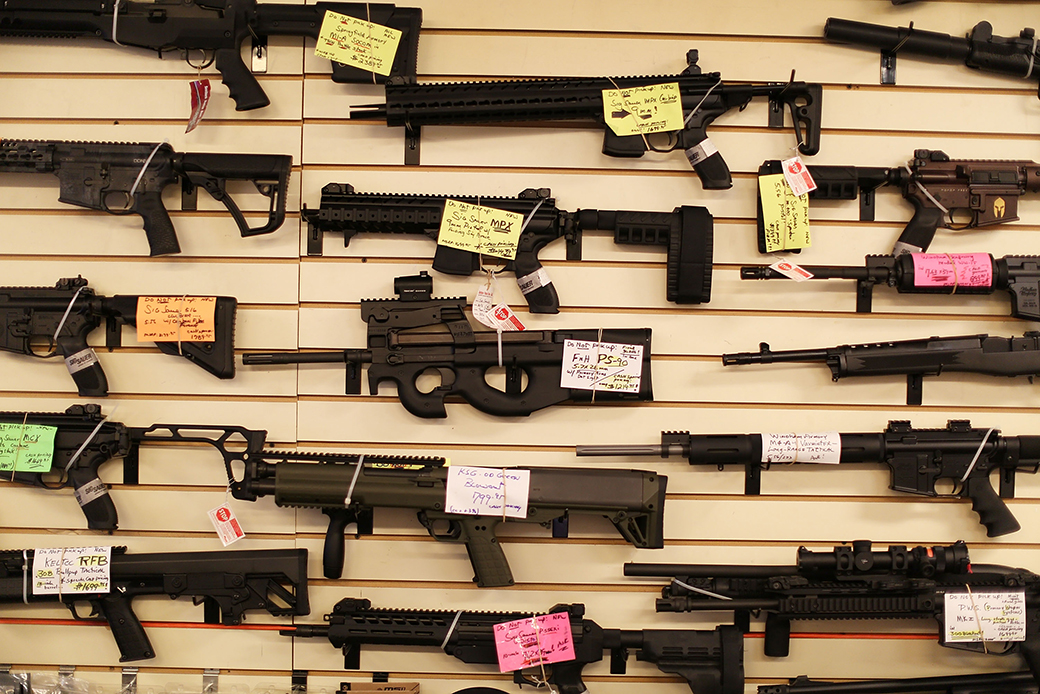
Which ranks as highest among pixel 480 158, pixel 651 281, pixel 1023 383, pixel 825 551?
pixel 480 158

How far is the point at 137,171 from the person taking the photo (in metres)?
2.91

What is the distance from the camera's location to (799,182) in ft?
9.52

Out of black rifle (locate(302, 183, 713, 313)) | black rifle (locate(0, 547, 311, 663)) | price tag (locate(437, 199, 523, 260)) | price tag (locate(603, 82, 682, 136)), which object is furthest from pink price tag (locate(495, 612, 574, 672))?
price tag (locate(603, 82, 682, 136))

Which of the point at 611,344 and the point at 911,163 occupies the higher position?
the point at 911,163

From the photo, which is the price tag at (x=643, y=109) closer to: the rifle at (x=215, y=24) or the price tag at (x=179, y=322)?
the rifle at (x=215, y=24)

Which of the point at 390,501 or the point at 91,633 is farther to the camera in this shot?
the point at 91,633

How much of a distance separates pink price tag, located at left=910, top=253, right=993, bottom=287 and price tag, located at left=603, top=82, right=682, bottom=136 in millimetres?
1142

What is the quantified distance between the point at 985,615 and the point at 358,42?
3.37m

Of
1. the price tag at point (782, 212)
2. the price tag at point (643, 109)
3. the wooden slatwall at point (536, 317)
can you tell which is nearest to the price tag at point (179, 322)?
the wooden slatwall at point (536, 317)

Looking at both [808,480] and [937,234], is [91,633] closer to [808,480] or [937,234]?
[808,480]

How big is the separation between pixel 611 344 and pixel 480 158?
955 millimetres

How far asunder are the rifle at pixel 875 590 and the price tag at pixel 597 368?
0.74m

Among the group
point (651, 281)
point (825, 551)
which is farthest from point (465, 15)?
point (825, 551)

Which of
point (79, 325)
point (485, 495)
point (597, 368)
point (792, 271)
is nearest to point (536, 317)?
point (597, 368)
